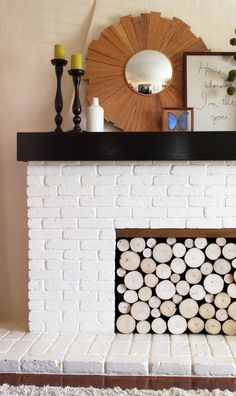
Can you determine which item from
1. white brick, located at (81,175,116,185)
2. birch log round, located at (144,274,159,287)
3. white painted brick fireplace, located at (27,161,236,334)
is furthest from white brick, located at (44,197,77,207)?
birch log round, located at (144,274,159,287)

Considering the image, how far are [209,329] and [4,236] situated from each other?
4.41 ft

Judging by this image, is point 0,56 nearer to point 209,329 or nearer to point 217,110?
point 217,110

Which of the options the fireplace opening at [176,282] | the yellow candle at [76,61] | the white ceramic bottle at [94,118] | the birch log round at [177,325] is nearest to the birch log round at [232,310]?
the fireplace opening at [176,282]

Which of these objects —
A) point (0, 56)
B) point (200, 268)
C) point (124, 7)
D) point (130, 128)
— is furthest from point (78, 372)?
point (124, 7)

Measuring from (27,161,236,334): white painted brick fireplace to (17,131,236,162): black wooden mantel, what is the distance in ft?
0.28

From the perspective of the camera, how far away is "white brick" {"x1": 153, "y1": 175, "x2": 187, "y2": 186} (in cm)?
259

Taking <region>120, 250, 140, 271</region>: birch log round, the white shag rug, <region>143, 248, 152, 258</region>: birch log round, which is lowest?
the white shag rug

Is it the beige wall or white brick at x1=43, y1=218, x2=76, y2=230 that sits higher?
the beige wall

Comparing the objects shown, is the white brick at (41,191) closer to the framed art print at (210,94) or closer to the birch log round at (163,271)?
the birch log round at (163,271)

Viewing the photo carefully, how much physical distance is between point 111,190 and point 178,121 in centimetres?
55

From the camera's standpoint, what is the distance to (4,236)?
9.77ft

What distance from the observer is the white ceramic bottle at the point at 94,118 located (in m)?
2.62

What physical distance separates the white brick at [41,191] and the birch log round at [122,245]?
0.45m

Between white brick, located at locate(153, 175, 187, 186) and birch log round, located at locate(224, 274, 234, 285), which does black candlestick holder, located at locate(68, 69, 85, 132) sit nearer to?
white brick, located at locate(153, 175, 187, 186)
